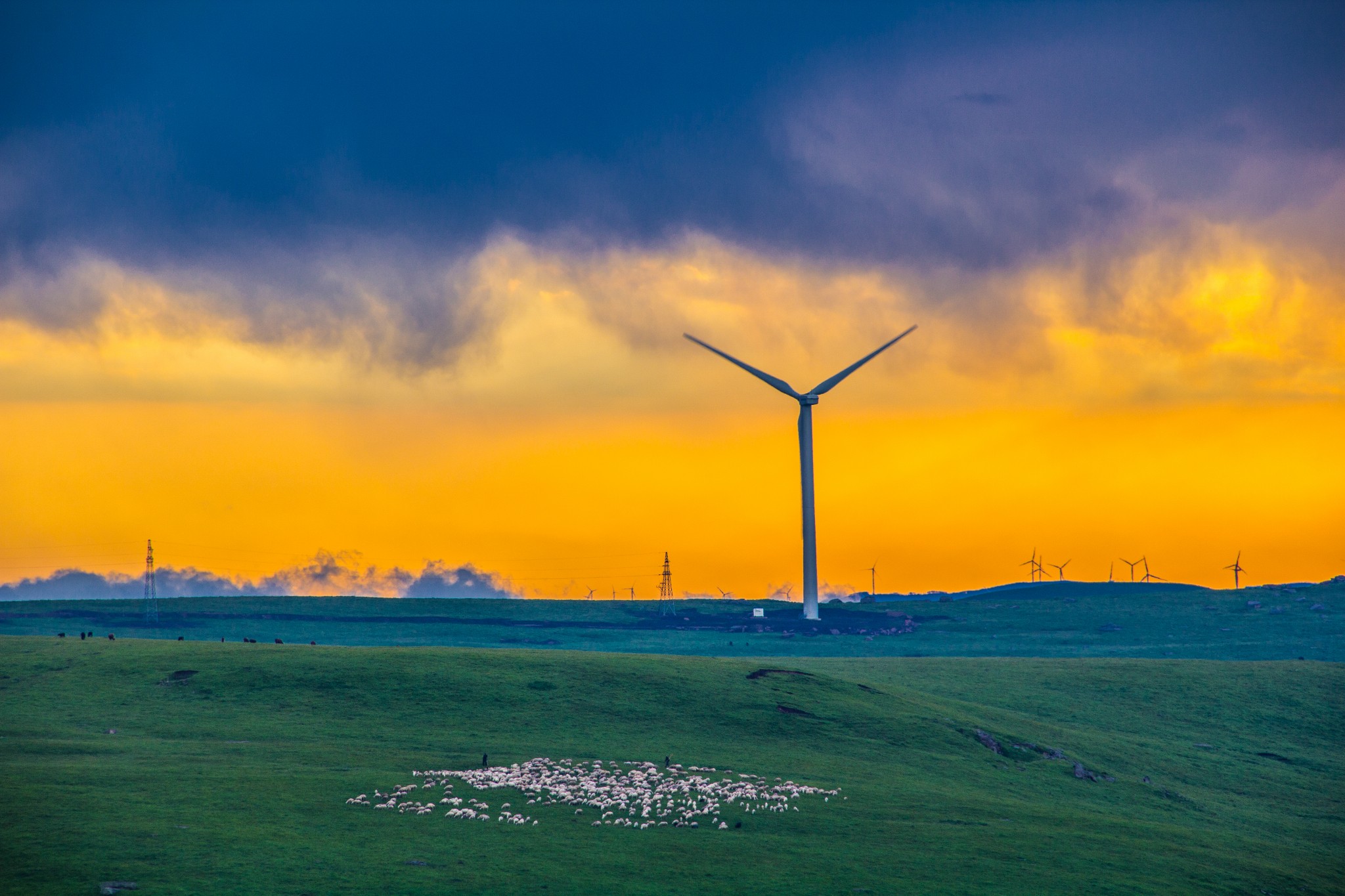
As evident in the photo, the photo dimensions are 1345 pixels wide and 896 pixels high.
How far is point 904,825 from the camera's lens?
47312mm

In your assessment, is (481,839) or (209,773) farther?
(209,773)

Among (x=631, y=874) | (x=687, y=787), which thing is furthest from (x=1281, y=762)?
(x=631, y=874)

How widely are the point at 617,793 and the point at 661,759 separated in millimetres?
10279

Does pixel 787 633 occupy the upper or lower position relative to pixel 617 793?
lower

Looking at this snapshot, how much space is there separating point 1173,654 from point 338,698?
119 m

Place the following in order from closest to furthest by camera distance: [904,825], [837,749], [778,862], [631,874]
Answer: [631,874] → [778,862] → [904,825] → [837,749]

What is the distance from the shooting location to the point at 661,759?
58.2m

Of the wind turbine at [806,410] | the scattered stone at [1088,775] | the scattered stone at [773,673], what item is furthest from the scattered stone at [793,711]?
the wind turbine at [806,410]

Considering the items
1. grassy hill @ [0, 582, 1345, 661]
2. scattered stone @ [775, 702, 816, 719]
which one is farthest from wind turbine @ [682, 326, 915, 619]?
scattered stone @ [775, 702, 816, 719]

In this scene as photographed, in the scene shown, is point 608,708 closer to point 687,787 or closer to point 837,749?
point 837,749

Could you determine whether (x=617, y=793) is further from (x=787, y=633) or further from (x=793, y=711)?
(x=787, y=633)

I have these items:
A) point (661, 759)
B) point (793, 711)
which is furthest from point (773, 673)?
point (661, 759)

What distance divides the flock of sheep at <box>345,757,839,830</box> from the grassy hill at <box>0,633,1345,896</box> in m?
1.22

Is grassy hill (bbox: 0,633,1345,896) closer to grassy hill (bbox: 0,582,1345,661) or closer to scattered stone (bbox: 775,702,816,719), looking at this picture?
scattered stone (bbox: 775,702,816,719)
